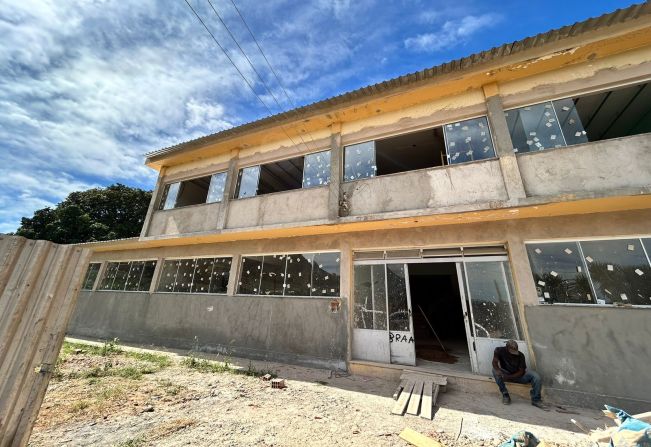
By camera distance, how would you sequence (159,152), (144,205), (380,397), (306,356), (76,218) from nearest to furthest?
(380,397) → (306,356) → (159,152) → (76,218) → (144,205)

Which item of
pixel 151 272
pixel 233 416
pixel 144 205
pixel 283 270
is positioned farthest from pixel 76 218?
pixel 233 416

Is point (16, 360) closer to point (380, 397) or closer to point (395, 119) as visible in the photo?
point (380, 397)

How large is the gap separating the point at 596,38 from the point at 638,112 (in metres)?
2.31

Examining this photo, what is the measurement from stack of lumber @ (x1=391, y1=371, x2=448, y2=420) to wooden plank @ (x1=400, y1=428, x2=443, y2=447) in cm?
67

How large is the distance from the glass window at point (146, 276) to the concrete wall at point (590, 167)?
42.3 feet

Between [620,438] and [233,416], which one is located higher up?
[620,438]

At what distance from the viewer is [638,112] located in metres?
6.27

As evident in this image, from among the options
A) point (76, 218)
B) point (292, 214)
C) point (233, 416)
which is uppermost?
point (76, 218)

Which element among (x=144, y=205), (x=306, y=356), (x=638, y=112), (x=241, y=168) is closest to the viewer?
(x=638, y=112)

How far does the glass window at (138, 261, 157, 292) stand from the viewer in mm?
11047

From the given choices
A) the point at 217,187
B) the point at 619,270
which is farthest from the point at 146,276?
the point at 619,270

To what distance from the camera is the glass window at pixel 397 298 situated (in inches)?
273

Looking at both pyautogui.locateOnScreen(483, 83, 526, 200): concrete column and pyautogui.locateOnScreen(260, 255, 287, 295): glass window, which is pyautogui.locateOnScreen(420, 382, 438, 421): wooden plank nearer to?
pyautogui.locateOnScreen(483, 83, 526, 200): concrete column

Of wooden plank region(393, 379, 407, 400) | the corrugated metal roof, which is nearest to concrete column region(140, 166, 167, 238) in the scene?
the corrugated metal roof
